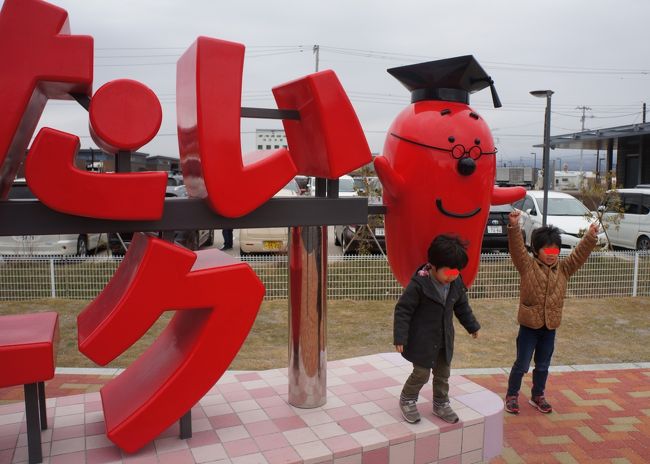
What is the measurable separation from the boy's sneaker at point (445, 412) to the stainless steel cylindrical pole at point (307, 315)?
844 millimetres

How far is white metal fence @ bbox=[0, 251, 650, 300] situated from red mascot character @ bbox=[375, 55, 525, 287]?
4437 millimetres

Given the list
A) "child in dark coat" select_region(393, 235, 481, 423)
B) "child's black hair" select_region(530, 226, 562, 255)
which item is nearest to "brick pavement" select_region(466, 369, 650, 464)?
"child in dark coat" select_region(393, 235, 481, 423)

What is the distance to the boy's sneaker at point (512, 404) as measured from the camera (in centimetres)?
506

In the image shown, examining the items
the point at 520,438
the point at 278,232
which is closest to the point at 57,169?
the point at 520,438

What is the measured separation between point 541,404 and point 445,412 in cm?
136

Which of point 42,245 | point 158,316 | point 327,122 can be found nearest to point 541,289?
point 327,122

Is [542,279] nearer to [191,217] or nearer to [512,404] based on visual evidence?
[512,404]

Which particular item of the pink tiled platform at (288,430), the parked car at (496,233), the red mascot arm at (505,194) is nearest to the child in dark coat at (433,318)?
the pink tiled platform at (288,430)

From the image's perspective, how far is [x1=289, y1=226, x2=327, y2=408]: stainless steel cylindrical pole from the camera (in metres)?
4.30

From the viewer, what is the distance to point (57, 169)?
3.25m

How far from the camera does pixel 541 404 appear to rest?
5.11 metres

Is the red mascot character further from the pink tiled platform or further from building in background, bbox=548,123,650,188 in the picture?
building in background, bbox=548,123,650,188

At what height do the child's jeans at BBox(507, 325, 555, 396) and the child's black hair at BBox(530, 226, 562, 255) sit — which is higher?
the child's black hair at BBox(530, 226, 562, 255)

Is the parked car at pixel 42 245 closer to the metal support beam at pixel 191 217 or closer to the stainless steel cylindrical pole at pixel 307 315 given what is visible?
the stainless steel cylindrical pole at pixel 307 315
